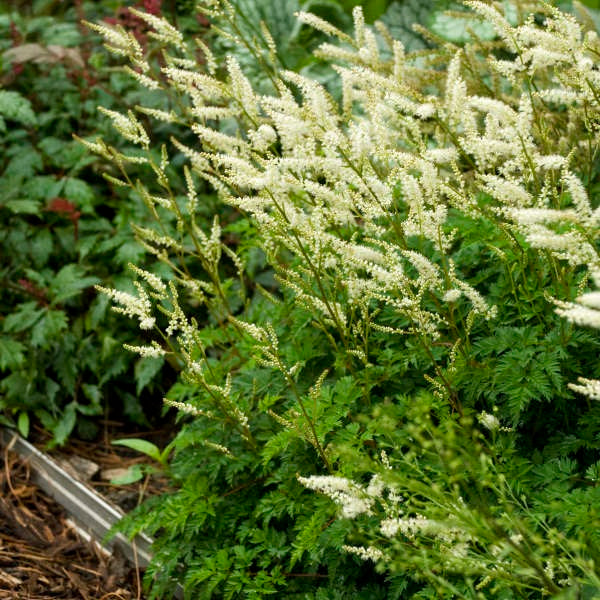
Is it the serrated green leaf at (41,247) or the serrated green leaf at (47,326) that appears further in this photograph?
the serrated green leaf at (41,247)

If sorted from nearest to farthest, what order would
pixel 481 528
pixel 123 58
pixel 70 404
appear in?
pixel 481 528 → pixel 70 404 → pixel 123 58

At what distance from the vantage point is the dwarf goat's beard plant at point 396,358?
1.83m

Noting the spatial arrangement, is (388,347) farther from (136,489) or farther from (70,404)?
(70,404)

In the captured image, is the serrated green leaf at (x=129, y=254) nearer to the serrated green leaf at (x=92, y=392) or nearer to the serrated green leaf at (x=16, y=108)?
the serrated green leaf at (x=92, y=392)

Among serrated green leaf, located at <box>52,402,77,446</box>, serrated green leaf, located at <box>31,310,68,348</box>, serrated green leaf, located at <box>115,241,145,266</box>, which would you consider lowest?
serrated green leaf, located at <box>52,402,77,446</box>

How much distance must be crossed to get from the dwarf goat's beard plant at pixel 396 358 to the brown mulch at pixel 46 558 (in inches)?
20.2

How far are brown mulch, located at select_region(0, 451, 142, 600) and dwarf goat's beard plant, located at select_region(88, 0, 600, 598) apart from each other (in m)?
0.51

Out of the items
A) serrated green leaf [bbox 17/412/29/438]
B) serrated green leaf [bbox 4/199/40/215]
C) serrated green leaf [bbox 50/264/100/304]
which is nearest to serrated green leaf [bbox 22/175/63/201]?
serrated green leaf [bbox 4/199/40/215]

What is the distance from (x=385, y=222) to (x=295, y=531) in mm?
1095

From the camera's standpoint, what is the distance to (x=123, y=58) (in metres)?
4.79

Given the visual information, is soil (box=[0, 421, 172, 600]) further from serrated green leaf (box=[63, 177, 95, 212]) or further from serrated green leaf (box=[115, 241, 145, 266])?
serrated green leaf (box=[63, 177, 95, 212])

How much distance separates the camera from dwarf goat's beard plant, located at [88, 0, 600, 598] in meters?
1.83

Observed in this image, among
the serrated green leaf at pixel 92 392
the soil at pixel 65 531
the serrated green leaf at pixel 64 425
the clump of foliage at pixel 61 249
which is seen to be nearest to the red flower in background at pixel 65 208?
the clump of foliage at pixel 61 249

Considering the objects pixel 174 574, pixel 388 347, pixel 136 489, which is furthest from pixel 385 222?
pixel 136 489
